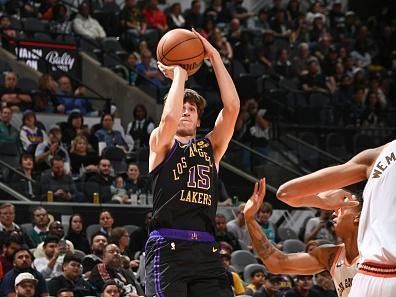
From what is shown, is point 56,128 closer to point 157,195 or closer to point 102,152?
point 102,152

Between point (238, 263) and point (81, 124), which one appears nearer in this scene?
point (238, 263)

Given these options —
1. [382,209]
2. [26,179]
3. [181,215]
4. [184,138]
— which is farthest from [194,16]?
[382,209]

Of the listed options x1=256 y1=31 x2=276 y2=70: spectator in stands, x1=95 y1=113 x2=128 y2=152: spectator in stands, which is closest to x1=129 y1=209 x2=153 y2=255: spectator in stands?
x1=95 y1=113 x2=128 y2=152: spectator in stands

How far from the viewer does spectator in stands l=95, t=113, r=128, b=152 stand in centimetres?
1510

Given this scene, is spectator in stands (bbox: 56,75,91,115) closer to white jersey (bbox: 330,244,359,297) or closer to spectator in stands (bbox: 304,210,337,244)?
spectator in stands (bbox: 304,210,337,244)

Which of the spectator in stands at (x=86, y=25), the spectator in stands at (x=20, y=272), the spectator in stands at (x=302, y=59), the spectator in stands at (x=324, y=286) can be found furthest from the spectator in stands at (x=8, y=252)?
the spectator in stands at (x=302, y=59)

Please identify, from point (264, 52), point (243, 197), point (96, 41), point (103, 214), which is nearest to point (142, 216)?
point (103, 214)

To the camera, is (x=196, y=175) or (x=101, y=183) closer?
(x=196, y=175)

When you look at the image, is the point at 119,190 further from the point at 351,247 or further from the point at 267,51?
the point at 351,247

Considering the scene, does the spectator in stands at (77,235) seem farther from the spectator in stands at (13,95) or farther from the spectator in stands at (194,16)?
the spectator in stands at (194,16)

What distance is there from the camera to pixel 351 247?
6516mm

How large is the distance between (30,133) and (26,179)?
1.15 meters

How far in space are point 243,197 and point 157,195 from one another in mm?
9430

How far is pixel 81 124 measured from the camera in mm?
14883
